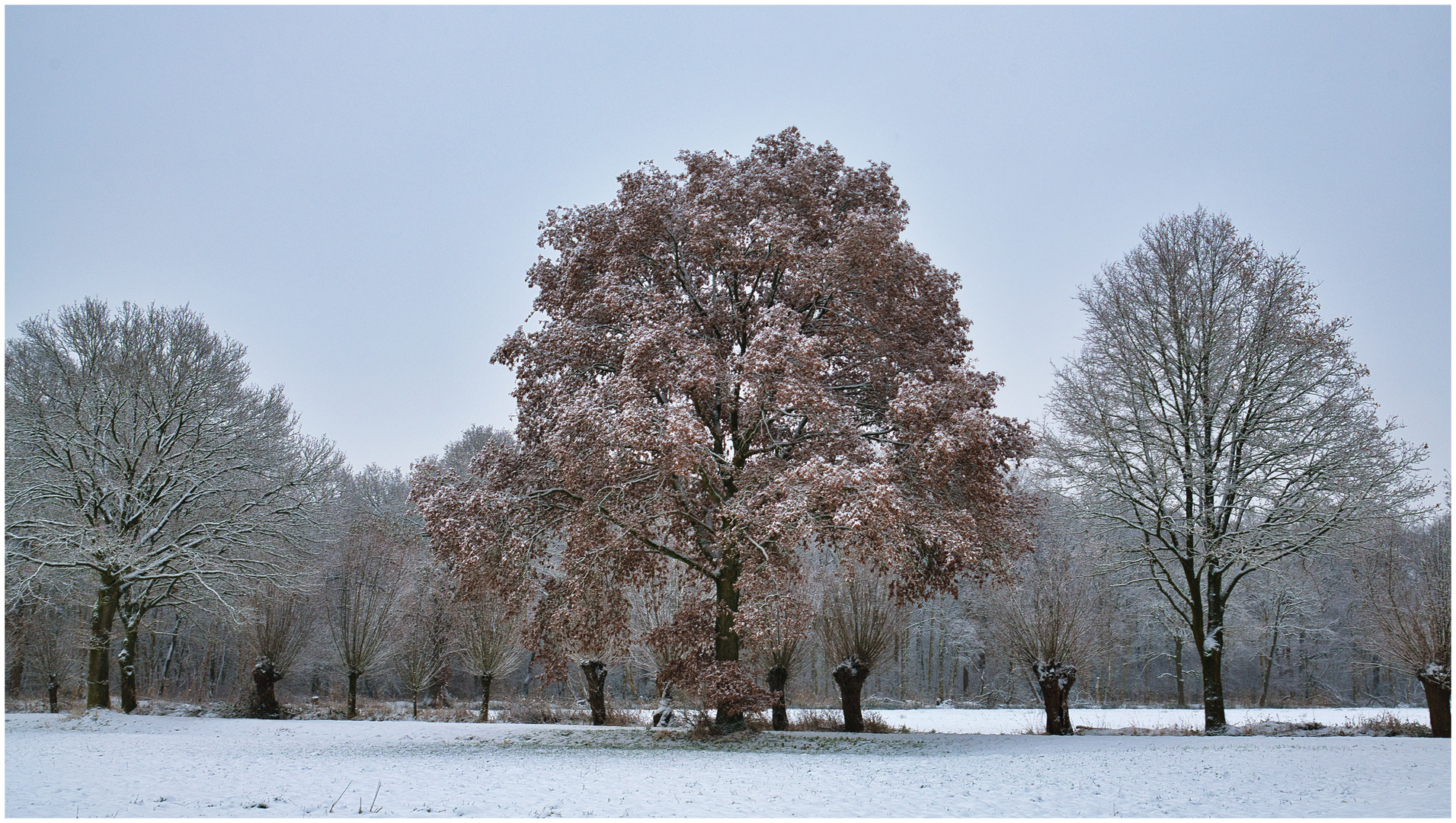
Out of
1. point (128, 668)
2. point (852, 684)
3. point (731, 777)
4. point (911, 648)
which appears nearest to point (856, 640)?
point (852, 684)

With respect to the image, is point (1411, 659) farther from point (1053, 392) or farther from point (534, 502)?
point (534, 502)

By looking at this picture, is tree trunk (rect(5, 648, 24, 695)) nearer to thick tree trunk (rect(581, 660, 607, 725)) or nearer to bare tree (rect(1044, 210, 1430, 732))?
thick tree trunk (rect(581, 660, 607, 725))

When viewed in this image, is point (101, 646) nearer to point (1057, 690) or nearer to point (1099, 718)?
point (1057, 690)

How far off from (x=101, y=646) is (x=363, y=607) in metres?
5.69

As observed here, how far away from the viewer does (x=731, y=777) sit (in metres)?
9.79

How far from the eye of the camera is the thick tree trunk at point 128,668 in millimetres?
20891

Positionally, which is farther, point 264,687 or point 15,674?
point 15,674

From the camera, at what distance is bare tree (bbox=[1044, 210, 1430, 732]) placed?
15383 mm

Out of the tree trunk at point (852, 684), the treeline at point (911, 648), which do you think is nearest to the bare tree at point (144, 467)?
the treeline at point (911, 648)

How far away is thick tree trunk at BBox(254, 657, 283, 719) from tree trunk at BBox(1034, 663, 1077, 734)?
18.6 meters

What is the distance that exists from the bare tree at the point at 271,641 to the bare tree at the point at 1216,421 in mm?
19062

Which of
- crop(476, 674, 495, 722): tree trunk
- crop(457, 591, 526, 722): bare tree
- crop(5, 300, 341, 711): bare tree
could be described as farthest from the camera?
crop(457, 591, 526, 722): bare tree

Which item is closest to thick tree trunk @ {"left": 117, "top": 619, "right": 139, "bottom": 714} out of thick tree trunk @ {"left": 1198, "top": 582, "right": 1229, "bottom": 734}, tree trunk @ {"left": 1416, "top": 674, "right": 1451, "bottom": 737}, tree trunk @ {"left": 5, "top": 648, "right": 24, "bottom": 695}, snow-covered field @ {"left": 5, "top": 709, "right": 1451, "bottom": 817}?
tree trunk @ {"left": 5, "top": 648, "right": 24, "bottom": 695}

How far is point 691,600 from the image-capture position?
15.0 m
